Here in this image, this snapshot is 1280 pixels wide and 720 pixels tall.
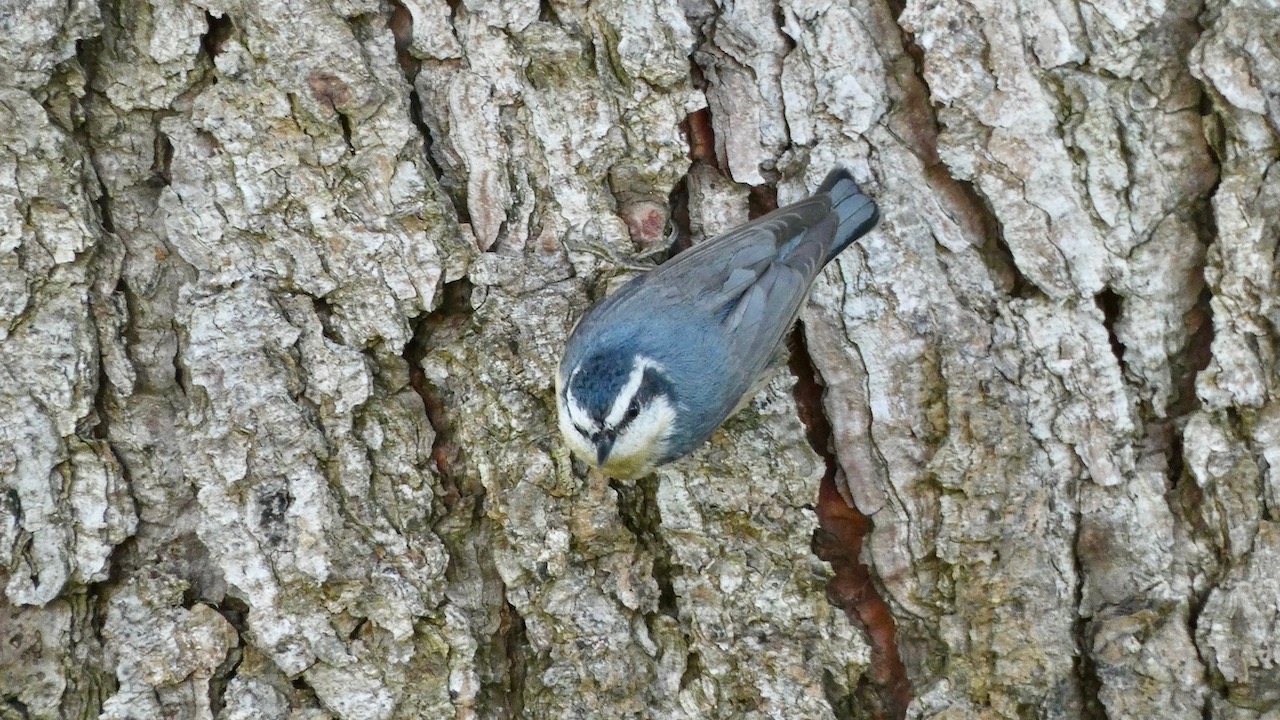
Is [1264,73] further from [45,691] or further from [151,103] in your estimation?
[45,691]

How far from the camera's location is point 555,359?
94.5 inches

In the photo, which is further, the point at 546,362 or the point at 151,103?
the point at 546,362

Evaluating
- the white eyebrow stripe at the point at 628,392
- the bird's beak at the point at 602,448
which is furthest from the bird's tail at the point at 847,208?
the bird's beak at the point at 602,448

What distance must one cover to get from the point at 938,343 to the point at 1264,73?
2.74 ft

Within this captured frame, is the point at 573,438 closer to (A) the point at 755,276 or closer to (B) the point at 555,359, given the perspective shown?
(B) the point at 555,359

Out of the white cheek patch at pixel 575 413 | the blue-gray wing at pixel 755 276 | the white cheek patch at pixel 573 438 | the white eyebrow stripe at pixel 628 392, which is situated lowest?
the white cheek patch at pixel 573 438

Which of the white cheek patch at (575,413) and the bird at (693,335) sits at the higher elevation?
the bird at (693,335)

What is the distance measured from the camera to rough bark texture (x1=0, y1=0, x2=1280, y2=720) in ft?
7.15

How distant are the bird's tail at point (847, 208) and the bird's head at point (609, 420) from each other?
54 cm

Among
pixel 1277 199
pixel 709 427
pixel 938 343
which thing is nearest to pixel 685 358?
pixel 709 427

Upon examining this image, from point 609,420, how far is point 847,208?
703mm

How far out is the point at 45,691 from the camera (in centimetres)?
221

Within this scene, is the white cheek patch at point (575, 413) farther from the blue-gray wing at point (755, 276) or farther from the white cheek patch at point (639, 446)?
the blue-gray wing at point (755, 276)

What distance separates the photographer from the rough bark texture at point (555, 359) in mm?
2180
